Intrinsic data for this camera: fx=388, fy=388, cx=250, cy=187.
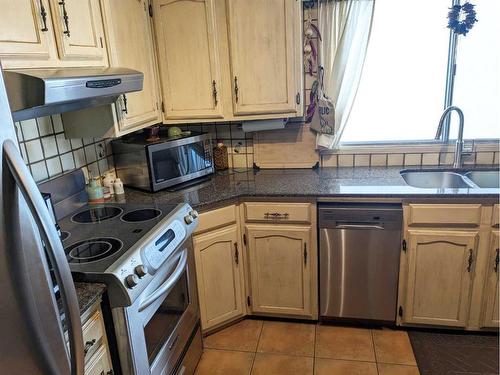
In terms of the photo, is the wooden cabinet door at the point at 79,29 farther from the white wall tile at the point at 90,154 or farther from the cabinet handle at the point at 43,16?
the white wall tile at the point at 90,154

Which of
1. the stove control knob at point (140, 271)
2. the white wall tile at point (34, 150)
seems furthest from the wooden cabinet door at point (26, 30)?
the stove control knob at point (140, 271)

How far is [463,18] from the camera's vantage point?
88.2 inches

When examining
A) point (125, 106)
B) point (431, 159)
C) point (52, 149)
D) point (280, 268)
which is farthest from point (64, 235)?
point (431, 159)

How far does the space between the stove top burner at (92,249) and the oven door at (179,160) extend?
667 millimetres

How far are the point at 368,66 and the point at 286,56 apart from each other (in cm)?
61

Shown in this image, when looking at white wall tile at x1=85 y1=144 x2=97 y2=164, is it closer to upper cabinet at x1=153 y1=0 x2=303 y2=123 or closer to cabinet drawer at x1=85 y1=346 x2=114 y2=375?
upper cabinet at x1=153 y1=0 x2=303 y2=123

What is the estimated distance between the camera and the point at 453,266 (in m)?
2.11

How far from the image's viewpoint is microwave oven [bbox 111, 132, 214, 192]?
86.8 inches

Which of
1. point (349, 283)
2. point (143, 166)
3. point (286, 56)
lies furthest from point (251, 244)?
point (286, 56)

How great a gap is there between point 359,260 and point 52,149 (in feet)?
5.65

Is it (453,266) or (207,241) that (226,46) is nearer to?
(207,241)

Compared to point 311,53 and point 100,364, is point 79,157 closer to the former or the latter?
point 100,364

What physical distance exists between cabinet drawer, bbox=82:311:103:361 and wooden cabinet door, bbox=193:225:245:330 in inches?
33.9

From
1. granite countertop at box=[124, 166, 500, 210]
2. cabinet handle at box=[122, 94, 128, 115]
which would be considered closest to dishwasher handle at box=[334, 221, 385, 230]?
granite countertop at box=[124, 166, 500, 210]
